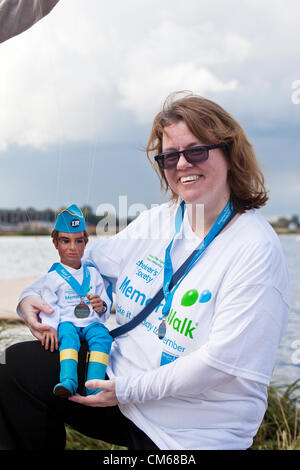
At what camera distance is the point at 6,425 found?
1737 mm

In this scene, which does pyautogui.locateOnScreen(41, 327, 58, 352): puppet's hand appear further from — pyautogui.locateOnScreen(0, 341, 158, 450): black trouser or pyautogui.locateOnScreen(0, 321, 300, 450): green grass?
pyautogui.locateOnScreen(0, 321, 300, 450): green grass

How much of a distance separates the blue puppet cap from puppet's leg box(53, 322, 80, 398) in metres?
0.33

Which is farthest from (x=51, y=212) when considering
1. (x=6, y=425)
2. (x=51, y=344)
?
(x=6, y=425)

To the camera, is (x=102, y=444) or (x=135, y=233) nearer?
(x=135, y=233)

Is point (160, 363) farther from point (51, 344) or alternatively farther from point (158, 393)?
point (51, 344)

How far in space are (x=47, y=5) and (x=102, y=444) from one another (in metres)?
2.60

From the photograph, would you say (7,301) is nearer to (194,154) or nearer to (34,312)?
(34,312)

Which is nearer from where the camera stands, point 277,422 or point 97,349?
point 97,349

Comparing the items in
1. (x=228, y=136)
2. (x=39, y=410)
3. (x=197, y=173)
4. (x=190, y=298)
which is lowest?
(x=39, y=410)

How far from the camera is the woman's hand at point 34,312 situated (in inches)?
65.8

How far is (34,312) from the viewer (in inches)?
66.9

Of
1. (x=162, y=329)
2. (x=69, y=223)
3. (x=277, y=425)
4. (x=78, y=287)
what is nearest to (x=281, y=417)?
(x=277, y=425)

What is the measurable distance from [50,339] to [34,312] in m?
0.11
